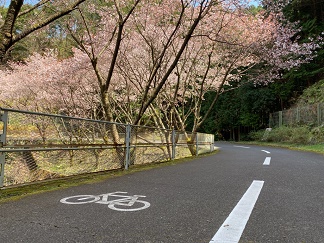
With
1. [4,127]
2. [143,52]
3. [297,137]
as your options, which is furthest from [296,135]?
[4,127]

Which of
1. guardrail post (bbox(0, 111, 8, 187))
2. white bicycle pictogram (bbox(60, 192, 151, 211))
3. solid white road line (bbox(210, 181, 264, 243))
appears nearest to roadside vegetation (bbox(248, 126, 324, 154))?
solid white road line (bbox(210, 181, 264, 243))

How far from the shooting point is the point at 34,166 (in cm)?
515

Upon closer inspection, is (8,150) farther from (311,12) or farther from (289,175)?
(311,12)

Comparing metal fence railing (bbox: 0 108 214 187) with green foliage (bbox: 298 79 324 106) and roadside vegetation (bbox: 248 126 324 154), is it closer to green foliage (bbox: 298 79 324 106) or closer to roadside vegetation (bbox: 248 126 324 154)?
roadside vegetation (bbox: 248 126 324 154)

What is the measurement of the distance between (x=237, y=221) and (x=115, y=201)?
173 cm

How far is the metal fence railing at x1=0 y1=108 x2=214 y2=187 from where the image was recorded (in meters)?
4.43

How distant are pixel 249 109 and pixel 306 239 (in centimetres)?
3059

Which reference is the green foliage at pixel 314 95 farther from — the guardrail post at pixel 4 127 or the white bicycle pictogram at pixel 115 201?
the guardrail post at pixel 4 127

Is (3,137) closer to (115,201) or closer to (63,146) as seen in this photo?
(63,146)

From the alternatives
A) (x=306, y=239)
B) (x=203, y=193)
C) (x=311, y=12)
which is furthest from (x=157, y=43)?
(x=311, y=12)

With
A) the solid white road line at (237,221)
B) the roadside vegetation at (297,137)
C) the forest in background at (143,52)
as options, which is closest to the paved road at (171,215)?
the solid white road line at (237,221)

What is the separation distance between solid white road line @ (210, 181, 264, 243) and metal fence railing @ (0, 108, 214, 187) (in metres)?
3.24

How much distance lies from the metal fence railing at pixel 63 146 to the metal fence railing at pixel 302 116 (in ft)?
54.6

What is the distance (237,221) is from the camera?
10.1 ft
